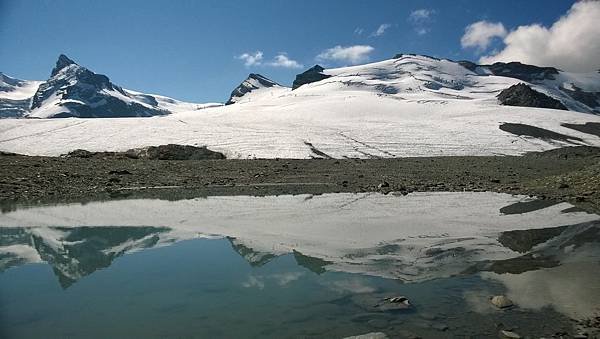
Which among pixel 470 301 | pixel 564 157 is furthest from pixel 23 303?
pixel 564 157

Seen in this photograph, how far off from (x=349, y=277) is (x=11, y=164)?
28.7m

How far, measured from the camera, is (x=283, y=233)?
47.3 feet

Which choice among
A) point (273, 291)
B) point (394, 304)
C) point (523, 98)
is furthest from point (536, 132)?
point (273, 291)

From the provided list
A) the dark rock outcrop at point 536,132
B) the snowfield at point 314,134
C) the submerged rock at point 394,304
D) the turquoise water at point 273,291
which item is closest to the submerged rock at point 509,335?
the turquoise water at point 273,291

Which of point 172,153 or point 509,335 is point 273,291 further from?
point 172,153

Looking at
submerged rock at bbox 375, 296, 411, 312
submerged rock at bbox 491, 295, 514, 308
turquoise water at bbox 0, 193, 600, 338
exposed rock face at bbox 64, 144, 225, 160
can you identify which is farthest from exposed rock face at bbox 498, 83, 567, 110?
submerged rock at bbox 375, 296, 411, 312

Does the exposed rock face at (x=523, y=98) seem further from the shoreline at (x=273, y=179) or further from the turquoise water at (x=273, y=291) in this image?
the turquoise water at (x=273, y=291)

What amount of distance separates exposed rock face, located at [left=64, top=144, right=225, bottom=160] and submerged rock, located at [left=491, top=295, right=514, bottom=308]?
3727 centimetres

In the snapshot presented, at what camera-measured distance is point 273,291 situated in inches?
337

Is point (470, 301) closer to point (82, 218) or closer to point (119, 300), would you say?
point (119, 300)

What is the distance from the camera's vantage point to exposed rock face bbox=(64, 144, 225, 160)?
138 ft

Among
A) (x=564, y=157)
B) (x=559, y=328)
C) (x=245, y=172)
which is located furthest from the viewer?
(x=564, y=157)

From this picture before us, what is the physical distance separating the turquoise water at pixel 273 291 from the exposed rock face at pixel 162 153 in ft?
97.2

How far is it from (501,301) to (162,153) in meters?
38.2
